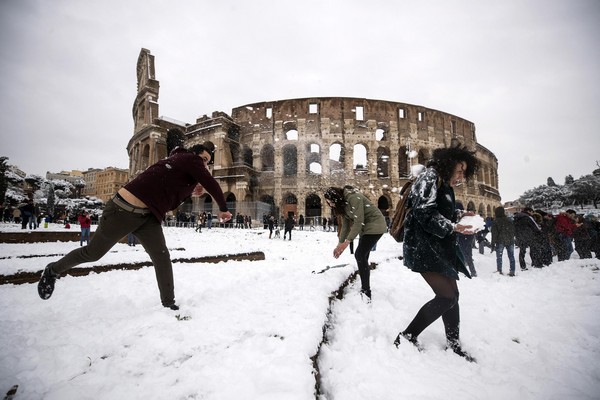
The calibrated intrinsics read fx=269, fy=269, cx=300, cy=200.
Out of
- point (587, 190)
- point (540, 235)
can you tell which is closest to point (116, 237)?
point (540, 235)

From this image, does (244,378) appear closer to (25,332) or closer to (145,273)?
(25,332)

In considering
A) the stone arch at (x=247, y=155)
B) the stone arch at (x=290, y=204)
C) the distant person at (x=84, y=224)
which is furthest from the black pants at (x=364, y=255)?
the stone arch at (x=247, y=155)

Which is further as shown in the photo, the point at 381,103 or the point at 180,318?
the point at 381,103

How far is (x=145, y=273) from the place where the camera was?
3.86m

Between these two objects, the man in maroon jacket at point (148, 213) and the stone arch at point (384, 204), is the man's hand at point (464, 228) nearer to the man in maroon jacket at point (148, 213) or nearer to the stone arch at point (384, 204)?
the man in maroon jacket at point (148, 213)

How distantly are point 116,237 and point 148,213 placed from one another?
333 millimetres

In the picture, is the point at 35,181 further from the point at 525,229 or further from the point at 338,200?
the point at 525,229

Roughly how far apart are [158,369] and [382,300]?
8.96 feet

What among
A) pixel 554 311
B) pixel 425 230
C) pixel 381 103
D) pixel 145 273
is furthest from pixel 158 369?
pixel 381 103

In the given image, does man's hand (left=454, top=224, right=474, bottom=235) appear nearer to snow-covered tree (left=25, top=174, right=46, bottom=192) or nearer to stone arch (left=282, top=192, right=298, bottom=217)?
stone arch (left=282, top=192, right=298, bottom=217)

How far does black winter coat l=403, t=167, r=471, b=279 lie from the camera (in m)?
2.11

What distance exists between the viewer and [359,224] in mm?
3311

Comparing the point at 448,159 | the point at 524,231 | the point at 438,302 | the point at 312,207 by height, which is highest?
the point at 312,207

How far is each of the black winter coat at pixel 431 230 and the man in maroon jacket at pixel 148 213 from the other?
1806 millimetres
